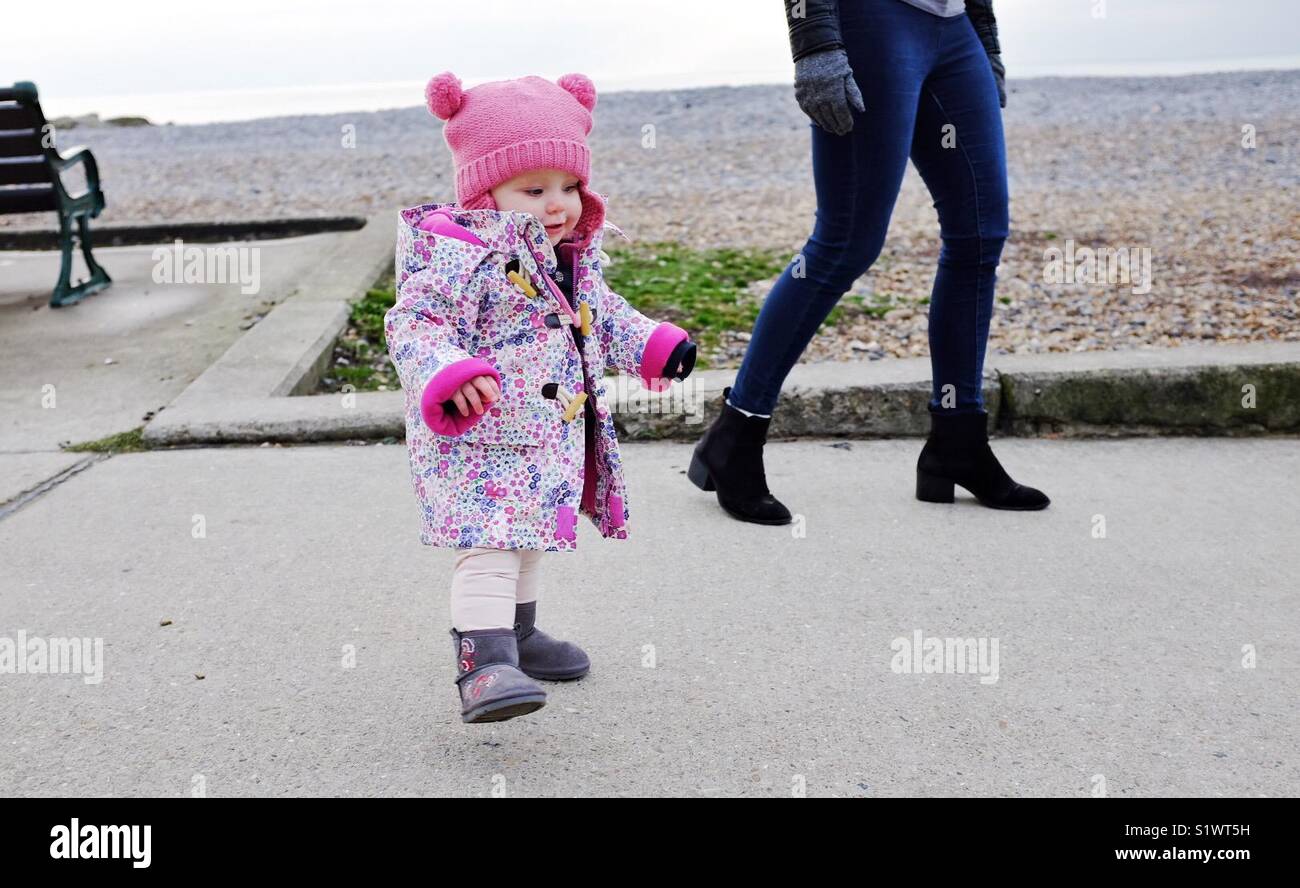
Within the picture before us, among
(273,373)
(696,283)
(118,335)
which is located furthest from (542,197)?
(696,283)

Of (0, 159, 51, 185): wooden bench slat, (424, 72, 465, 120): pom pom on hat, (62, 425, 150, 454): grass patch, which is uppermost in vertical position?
(424, 72, 465, 120): pom pom on hat

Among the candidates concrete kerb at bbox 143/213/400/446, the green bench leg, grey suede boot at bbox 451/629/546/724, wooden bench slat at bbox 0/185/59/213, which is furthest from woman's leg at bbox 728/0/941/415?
wooden bench slat at bbox 0/185/59/213

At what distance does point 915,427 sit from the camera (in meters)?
4.31

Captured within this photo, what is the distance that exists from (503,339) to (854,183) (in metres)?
1.36

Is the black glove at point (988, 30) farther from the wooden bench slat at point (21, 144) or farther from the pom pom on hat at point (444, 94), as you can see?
the wooden bench slat at point (21, 144)

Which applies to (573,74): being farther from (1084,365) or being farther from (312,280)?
(312,280)

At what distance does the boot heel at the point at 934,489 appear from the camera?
12.1ft

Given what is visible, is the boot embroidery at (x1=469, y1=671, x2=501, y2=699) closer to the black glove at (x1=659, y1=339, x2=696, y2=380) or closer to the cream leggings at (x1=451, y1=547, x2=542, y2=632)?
the cream leggings at (x1=451, y1=547, x2=542, y2=632)

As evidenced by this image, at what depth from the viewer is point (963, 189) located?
347 cm

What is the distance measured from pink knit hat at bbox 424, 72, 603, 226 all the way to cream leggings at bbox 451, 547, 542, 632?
672 mm

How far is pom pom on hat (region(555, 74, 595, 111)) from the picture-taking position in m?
2.57

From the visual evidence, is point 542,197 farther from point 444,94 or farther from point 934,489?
point 934,489

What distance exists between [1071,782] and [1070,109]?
1495cm
